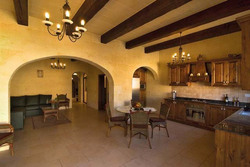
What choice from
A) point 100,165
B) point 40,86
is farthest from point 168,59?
point 40,86

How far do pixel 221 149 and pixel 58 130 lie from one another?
4.24 metres

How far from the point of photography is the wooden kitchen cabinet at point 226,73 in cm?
366

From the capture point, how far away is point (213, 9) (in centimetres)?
252

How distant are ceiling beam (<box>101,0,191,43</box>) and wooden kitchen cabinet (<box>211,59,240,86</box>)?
9.41ft

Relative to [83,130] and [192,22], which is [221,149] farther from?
[83,130]

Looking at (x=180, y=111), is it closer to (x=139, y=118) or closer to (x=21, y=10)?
(x=139, y=118)

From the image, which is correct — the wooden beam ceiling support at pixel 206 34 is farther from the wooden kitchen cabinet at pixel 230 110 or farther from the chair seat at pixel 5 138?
the chair seat at pixel 5 138

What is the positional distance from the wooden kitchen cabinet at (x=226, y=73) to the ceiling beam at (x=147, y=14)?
2.87 metres

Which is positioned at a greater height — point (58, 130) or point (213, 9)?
point (213, 9)

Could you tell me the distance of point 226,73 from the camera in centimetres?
384

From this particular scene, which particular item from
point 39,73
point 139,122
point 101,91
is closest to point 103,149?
point 139,122

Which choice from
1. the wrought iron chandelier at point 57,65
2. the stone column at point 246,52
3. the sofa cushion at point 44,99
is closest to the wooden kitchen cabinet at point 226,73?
the stone column at point 246,52

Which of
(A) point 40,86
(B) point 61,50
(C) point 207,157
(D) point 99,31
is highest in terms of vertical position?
(D) point 99,31

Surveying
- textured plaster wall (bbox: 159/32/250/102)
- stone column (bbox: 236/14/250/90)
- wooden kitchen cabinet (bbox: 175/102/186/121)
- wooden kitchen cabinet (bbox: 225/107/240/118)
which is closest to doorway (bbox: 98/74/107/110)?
textured plaster wall (bbox: 159/32/250/102)
